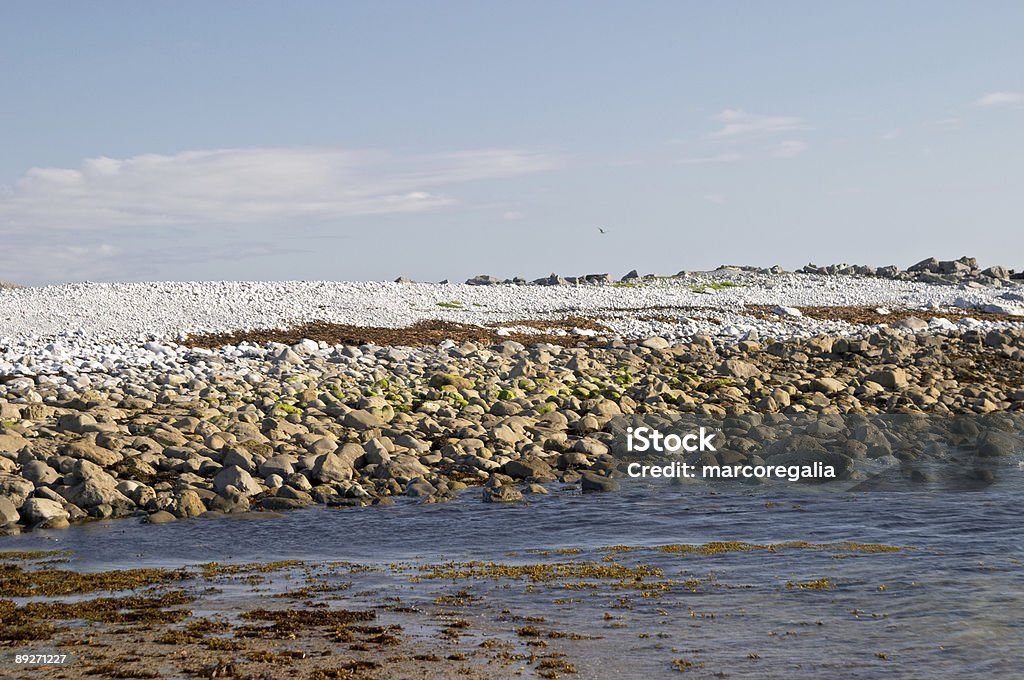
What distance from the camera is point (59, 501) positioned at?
12.6 metres

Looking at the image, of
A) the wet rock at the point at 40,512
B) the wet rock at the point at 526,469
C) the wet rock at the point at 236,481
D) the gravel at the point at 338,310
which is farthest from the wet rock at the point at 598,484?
the gravel at the point at 338,310

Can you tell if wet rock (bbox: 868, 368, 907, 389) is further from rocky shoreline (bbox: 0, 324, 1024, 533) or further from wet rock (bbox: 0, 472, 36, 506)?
wet rock (bbox: 0, 472, 36, 506)

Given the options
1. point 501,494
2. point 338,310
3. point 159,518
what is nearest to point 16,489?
point 159,518

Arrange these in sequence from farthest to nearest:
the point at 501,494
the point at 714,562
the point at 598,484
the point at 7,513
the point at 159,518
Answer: the point at 598,484 → the point at 501,494 → the point at 159,518 → the point at 7,513 → the point at 714,562

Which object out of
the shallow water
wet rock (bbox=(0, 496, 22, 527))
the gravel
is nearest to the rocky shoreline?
wet rock (bbox=(0, 496, 22, 527))

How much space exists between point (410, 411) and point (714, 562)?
9.07m

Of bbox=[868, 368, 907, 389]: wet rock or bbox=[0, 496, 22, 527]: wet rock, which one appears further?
bbox=[868, 368, 907, 389]: wet rock

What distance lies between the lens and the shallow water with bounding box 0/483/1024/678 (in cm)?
752

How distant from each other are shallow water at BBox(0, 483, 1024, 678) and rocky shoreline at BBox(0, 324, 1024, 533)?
78 centimetres

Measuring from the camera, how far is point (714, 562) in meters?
10.2

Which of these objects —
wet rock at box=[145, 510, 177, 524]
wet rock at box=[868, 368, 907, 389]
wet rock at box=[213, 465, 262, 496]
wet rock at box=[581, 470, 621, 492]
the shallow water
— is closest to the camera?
the shallow water

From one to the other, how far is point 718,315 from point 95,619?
2804 centimetres

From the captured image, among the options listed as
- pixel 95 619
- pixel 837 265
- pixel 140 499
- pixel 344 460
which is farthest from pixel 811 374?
pixel 837 265

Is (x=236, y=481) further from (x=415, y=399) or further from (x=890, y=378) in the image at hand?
(x=890, y=378)
